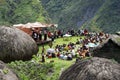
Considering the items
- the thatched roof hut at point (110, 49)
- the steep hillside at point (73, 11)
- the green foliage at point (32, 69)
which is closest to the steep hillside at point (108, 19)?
the steep hillside at point (73, 11)

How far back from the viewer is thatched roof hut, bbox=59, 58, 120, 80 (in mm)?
12578

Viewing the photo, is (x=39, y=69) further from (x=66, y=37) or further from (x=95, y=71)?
(x=66, y=37)

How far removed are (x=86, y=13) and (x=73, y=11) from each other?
663cm

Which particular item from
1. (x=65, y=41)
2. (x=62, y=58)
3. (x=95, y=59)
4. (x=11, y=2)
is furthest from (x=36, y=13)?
(x=95, y=59)

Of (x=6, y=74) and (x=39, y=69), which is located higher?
(x=6, y=74)

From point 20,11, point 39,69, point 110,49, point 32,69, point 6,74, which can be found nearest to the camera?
point 6,74

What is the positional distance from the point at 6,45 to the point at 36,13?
241 ft

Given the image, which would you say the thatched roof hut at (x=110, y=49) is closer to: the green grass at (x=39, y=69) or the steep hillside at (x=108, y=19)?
the green grass at (x=39, y=69)

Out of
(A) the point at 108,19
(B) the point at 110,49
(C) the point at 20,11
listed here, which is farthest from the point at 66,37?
(A) the point at 108,19

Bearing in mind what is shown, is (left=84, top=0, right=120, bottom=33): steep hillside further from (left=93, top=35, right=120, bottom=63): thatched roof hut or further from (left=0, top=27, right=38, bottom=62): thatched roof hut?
(left=0, top=27, right=38, bottom=62): thatched roof hut

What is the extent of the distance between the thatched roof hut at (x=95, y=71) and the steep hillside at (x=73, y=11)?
479ft

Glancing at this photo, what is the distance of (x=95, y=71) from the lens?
41.7 ft

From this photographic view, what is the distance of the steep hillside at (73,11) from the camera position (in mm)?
167000

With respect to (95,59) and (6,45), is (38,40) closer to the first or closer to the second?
(6,45)
